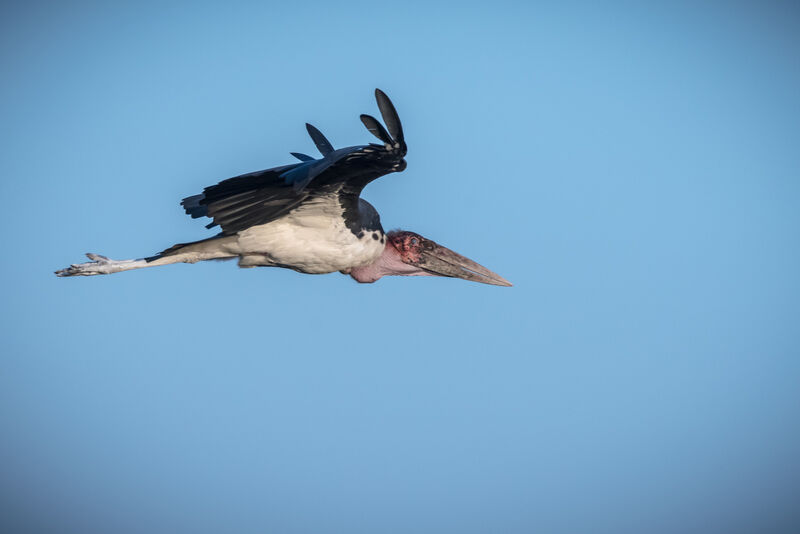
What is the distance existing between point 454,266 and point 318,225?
234 cm

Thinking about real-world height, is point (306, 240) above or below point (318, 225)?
below

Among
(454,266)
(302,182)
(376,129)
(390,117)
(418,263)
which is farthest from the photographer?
(454,266)

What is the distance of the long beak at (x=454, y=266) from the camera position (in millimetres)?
11844

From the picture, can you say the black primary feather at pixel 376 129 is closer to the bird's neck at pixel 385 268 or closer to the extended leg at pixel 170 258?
the extended leg at pixel 170 258

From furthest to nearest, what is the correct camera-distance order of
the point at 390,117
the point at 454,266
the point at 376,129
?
the point at 454,266 < the point at 376,129 < the point at 390,117

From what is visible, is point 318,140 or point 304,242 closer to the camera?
point 304,242

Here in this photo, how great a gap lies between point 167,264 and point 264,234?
4.16 feet

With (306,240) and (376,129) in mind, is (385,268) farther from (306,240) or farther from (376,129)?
(376,129)

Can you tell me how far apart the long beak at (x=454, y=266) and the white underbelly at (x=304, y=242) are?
4.42 feet

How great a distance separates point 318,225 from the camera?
402 inches

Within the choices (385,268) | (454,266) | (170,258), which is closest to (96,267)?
(170,258)

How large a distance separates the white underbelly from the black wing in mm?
332

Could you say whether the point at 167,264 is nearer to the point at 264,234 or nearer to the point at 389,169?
the point at 264,234

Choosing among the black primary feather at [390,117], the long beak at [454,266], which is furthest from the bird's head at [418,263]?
the black primary feather at [390,117]
